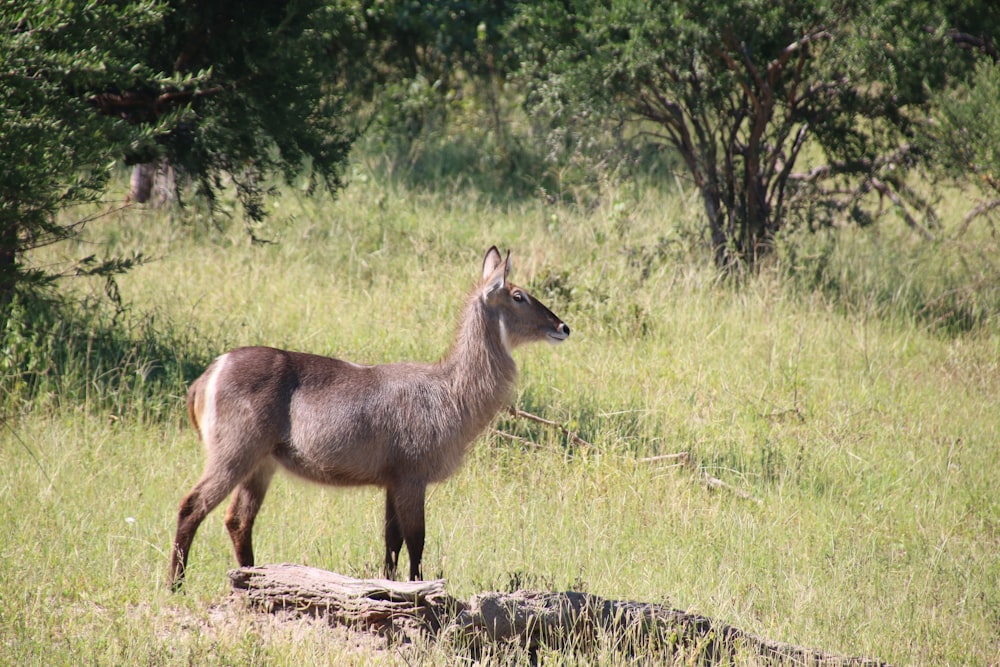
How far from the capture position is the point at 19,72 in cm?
565

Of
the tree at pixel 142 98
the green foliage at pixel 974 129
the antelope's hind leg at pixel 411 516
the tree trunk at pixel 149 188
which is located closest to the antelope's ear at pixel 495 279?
the antelope's hind leg at pixel 411 516

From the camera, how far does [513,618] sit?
394 centimetres

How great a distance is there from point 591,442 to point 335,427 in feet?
7.89

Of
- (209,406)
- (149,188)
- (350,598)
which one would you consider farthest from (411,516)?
(149,188)

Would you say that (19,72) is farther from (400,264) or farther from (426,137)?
(426,137)

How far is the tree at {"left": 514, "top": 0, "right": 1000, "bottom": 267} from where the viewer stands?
8.52m

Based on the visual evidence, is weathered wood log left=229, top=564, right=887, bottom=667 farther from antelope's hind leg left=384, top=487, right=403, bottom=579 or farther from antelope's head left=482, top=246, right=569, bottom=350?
antelope's head left=482, top=246, right=569, bottom=350

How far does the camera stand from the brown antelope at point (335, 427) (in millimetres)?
4449

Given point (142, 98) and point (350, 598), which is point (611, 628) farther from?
point (142, 98)

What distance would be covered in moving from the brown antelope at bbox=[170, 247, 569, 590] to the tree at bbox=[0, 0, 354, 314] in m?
1.96

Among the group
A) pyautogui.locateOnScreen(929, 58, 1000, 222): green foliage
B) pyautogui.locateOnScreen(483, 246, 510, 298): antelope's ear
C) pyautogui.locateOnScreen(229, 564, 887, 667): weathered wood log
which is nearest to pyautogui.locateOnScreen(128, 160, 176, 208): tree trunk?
pyautogui.locateOnScreen(483, 246, 510, 298): antelope's ear

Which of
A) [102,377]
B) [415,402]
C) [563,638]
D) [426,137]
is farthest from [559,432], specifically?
[426,137]

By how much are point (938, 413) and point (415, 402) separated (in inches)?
165

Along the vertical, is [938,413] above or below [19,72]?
below
